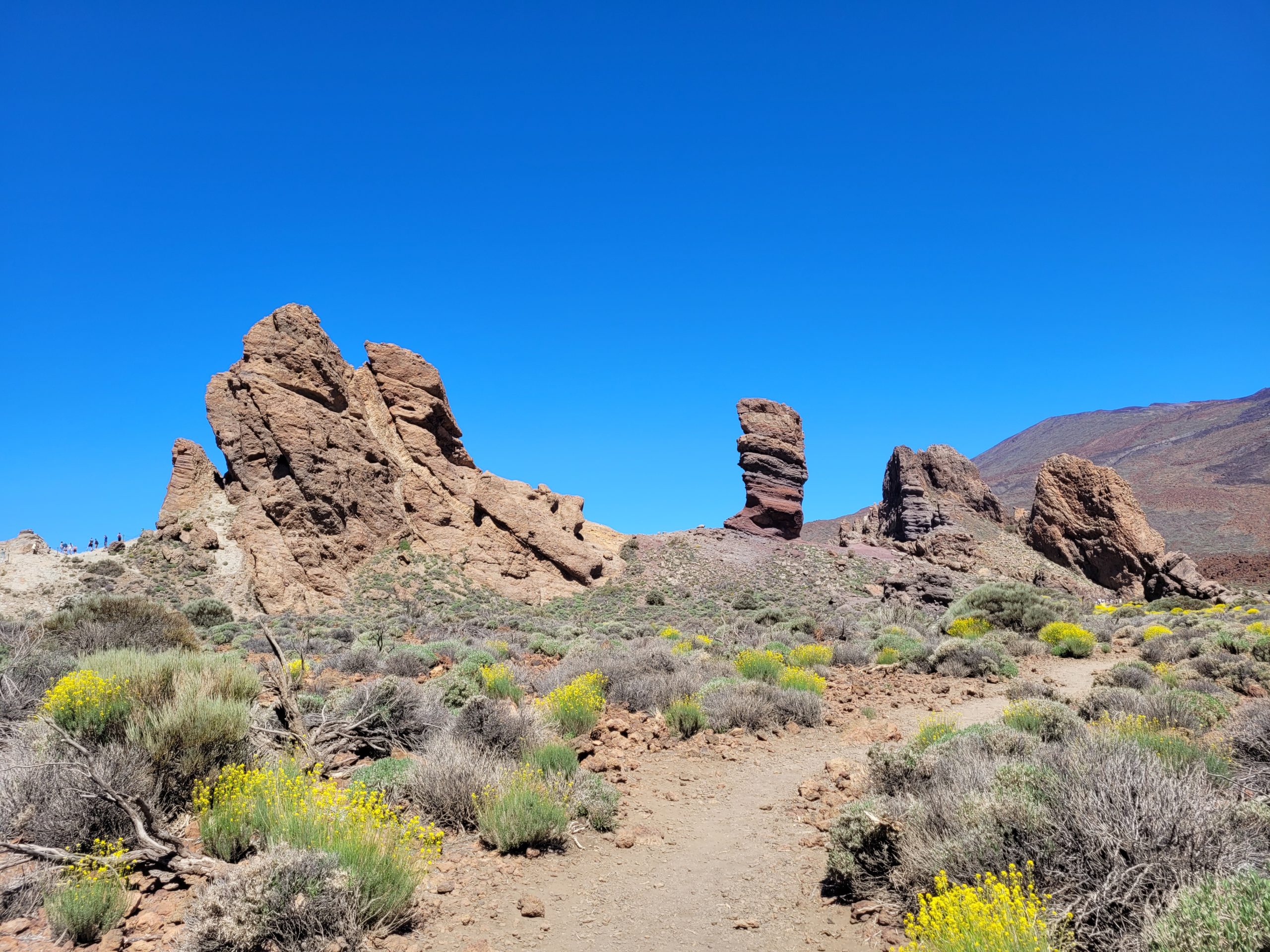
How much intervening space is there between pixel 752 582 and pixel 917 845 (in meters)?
37.5

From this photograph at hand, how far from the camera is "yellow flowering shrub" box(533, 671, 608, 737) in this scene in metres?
8.78

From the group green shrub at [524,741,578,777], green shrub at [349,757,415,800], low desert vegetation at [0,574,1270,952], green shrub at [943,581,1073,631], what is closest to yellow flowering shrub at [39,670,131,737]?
low desert vegetation at [0,574,1270,952]

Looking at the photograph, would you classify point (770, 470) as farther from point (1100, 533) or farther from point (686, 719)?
point (686, 719)

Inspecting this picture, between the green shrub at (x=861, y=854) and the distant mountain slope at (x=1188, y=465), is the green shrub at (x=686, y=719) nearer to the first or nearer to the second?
the green shrub at (x=861, y=854)

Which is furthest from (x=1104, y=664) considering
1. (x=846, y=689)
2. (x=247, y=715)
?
(x=247, y=715)

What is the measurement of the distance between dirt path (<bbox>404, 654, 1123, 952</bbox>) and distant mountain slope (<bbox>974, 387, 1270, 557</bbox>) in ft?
270

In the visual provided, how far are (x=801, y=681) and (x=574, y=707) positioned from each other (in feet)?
13.1

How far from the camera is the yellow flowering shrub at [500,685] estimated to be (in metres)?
10.1

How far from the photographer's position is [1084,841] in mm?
3627

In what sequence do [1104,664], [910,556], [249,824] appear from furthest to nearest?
[910,556]
[1104,664]
[249,824]

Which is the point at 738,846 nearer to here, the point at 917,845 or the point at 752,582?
the point at 917,845

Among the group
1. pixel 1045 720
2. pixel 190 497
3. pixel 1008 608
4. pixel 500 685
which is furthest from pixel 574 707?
pixel 190 497

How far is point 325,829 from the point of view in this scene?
14.2 ft

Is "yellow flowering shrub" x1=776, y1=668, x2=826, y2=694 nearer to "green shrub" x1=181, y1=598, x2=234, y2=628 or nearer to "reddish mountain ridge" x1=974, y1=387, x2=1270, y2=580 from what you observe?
"green shrub" x1=181, y1=598, x2=234, y2=628
